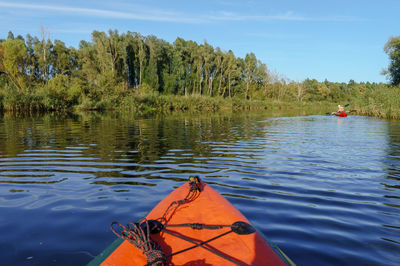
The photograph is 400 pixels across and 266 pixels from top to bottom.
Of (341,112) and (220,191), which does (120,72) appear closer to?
(341,112)

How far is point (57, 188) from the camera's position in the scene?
5.11m

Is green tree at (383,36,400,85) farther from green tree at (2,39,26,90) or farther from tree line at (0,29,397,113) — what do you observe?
green tree at (2,39,26,90)

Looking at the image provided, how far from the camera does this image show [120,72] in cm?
4894

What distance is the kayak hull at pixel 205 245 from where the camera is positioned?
6.72 ft

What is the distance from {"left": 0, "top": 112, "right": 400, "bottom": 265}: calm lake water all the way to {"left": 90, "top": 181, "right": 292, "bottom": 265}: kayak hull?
0.81 m

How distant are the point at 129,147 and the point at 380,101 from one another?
76.4 ft

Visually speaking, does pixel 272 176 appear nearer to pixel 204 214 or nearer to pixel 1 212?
pixel 204 214

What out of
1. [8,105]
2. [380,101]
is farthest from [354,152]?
[8,105]

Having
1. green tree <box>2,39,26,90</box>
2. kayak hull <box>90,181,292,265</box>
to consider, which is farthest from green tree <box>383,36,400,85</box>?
green tree <box>2,39,26,90</box>

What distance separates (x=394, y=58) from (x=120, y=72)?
39.7 m

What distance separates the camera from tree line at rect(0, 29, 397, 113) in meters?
33.7

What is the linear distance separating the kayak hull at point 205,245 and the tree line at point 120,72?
3134 centimetres

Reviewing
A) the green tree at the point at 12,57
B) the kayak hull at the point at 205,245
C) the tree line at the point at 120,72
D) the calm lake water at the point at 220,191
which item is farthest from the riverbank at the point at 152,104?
the kayak hull at the point at 205,245

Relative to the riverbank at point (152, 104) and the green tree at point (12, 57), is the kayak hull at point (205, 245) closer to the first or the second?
the riverbank at point (152, 104)
